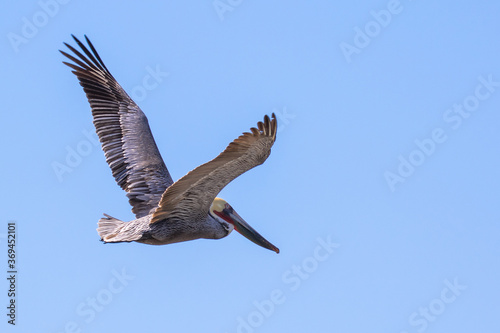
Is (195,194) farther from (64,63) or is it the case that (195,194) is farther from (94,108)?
(64,63)

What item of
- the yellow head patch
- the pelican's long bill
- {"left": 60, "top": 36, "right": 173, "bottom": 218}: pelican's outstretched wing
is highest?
{"left": 60, "top": 36, "right": 173, "bottom": 218}: pelican's outstretched wing

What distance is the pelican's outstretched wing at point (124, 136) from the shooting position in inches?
430

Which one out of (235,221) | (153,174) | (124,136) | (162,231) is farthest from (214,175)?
(124,136)

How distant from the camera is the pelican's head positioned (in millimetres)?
10492

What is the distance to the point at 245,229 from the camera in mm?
10633

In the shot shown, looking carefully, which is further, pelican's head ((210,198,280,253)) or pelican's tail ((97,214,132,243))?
pelican's head ((210,198,280,253))

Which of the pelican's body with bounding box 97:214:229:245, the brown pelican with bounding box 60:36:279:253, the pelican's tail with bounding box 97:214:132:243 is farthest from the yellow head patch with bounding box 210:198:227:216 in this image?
the pelican's tail with bounding box 97:214:132:243

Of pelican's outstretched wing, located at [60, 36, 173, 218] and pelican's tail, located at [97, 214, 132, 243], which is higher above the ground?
pelican's outstretched wing, located at [60, 36, 173, 218]

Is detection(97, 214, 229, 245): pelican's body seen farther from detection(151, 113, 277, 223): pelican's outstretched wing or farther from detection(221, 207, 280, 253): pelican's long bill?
detection(221, 207, 280, 253): pelican's long bill

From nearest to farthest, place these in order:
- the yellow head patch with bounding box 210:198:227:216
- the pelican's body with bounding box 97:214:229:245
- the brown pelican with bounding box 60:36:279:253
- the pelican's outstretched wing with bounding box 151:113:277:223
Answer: the pelican's outstretched wing with bounding box 151:113:277:223, the brown pelican with bounding box 60:36:279:253, the pelican's body with bounding box 97:214:229:245, the yellow head patch with bounding box 210:198:227:216

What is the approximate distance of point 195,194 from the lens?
9.22 m

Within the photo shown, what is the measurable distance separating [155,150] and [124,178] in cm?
59

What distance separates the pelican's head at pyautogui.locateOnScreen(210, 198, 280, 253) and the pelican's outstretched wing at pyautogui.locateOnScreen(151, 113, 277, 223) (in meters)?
0.74

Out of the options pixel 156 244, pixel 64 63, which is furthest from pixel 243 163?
pixel 64 63
